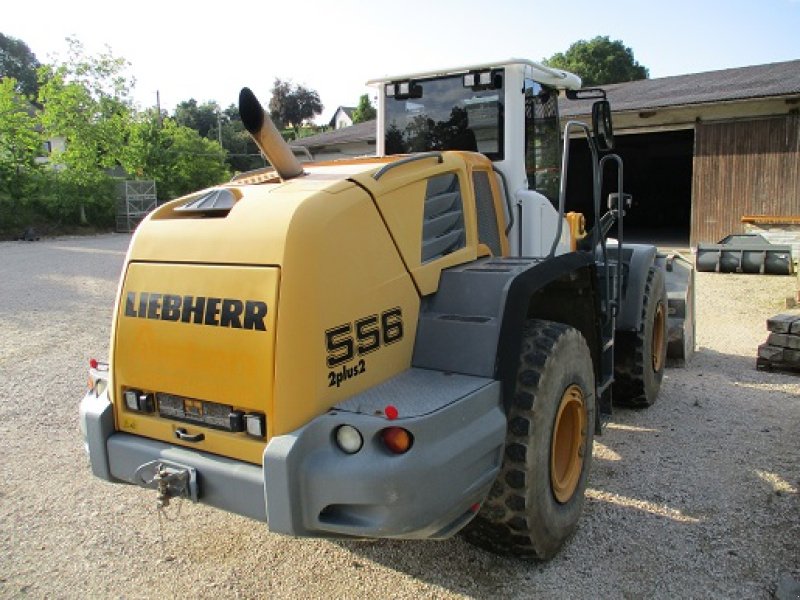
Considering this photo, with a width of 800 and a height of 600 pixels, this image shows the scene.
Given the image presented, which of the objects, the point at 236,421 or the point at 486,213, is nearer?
the point at 236,421

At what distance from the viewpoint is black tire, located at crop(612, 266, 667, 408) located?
5242 mm

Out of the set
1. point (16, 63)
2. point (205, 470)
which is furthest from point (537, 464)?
point (16, 63)

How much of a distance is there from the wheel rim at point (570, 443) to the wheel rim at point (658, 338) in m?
2.48

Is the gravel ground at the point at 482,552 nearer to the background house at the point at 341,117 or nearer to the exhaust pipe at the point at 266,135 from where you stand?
the exhaust pipe at the point at 266,135

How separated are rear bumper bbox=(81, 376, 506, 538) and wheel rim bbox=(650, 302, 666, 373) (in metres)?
3.59

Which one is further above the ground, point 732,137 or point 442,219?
point 732,137

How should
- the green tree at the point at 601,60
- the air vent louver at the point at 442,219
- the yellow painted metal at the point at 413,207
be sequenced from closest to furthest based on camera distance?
1. the yellow painted metal at the point at 413,207
2. the air vent louver at the point at 442,219
3. the green tree at the point at 601,60

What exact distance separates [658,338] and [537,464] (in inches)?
135

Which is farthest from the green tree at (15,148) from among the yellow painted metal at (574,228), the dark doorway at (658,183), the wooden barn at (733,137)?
the yellow painted metal at (574,228)

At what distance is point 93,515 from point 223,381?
1824 mm

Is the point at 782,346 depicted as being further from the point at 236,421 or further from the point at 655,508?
the point at 236,421

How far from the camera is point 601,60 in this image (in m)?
55.5

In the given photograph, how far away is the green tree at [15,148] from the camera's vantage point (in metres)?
25.1

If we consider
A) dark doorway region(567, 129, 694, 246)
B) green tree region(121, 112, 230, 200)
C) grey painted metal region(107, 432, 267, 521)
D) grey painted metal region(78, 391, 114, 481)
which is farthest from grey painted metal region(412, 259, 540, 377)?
green tree region(121, 112, 230, 200)
